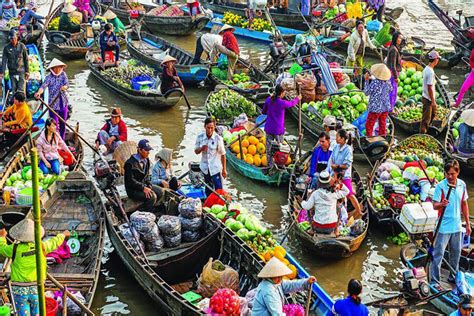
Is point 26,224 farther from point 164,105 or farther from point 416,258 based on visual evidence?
point 164,105

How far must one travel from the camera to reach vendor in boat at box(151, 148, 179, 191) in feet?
37.3

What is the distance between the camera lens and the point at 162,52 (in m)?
20.2

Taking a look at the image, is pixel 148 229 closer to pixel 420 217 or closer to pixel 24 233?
pixel 24 233

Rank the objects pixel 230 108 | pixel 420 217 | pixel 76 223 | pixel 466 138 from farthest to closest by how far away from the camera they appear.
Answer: pixel 230 108 → pixel 466 138 → pixel 76 223 → pixel 420 217

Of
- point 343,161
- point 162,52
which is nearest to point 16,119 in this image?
point 343,161

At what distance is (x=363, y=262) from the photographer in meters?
11.1

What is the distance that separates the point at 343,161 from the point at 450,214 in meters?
2.24

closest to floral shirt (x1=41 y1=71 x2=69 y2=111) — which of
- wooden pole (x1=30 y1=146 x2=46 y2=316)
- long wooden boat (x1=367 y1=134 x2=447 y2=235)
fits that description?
long wooden boat (x1=367 y1=134 x2=447 y2=235)

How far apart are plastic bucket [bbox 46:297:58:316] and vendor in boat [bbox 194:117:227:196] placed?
392cm

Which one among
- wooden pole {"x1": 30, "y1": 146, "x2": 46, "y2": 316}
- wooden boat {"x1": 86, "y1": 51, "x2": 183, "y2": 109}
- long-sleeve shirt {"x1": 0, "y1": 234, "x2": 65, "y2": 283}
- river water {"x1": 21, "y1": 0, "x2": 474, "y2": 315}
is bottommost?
river water {"x1": 21, "y1": 0, "x2": 474, "y2": 315}

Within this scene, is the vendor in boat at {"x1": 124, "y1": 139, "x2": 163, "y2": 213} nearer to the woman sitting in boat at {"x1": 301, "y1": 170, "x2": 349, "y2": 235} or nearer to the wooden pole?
the woman sitting in boat at {"x1": 301, "y1": 170, "x2": 349, "y2": 235}

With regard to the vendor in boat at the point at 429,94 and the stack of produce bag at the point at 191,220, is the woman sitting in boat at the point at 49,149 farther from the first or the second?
the vendor in boat at the point at 429,94

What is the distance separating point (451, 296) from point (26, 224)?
16.8ft

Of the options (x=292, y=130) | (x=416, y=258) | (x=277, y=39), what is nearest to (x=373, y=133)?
(x=292, y=130)
